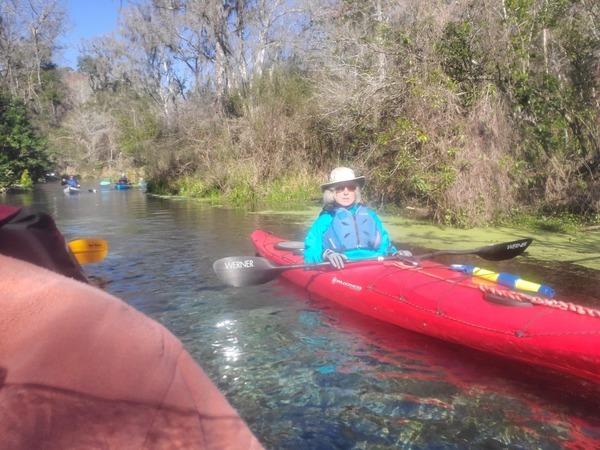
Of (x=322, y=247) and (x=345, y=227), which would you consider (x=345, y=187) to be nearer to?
(x=345, y=227)

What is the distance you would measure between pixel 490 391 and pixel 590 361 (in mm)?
612

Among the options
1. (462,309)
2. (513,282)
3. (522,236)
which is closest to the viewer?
(462,309)

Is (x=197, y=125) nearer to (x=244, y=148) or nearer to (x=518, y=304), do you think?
(x=244, y=148)

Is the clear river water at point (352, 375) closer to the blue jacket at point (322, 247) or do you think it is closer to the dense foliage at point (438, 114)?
the blue jacket at point (322, 247)

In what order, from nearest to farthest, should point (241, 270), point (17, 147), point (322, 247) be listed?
point (241, 270)
point (322, 247)
point (17, 147)

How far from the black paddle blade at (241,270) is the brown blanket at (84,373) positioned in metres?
4.84

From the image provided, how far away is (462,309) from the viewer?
4.07 metres

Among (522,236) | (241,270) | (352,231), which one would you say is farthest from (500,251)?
(522,236)

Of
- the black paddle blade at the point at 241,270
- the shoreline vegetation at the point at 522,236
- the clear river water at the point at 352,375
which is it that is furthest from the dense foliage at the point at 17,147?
the black paddle blade at the point at 241,270

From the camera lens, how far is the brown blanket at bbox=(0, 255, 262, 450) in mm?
597

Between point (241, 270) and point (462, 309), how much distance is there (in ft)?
7.49

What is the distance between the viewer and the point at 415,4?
32.2 ft

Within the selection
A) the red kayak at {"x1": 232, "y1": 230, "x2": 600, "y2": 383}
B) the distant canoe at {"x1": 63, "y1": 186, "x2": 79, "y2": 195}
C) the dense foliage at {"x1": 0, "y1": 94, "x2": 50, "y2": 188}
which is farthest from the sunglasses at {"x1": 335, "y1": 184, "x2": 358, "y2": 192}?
the dense foliage at {"x1": 0, "y1": 94, "x2": 50, "y2": 188}

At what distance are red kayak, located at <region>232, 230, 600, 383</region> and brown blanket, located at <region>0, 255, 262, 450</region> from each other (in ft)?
10.5
